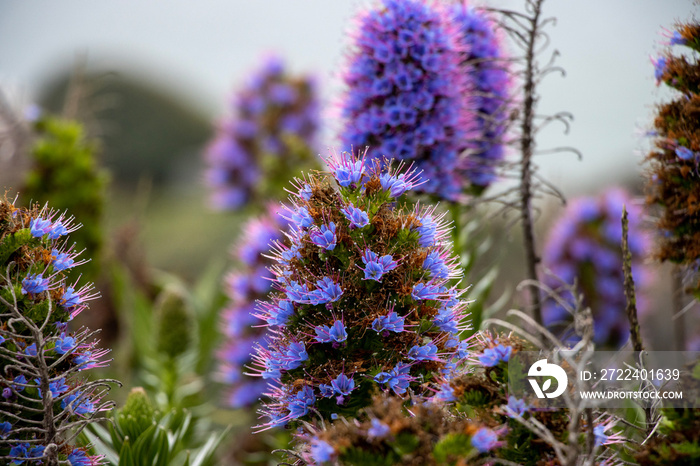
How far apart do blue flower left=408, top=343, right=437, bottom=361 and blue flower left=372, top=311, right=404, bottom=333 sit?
13 centimetres

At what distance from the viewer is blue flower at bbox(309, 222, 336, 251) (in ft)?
8.39

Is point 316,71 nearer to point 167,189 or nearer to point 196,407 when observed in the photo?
point 196,407

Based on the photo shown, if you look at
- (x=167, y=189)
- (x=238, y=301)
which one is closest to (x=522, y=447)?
(x=238, y=301)

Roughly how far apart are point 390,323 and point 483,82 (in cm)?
260

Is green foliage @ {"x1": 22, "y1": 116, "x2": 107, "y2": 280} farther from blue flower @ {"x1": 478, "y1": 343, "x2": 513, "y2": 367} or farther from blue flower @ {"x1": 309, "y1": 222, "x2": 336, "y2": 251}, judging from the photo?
blue flower @ {"x1": 478, "y1": 343, "x2": 513, "y2": 367}

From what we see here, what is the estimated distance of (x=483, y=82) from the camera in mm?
4594

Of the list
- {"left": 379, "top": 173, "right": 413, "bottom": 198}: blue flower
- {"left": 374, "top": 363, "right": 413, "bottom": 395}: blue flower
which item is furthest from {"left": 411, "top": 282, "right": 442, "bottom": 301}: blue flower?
{"left": 379, "top": 173, "right": 413, "bottom": 198}: blue flower

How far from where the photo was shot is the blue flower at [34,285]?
261 cm

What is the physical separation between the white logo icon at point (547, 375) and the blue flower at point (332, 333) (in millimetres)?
712

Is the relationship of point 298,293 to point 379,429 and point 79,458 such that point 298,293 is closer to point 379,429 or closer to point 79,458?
Result: point 379,429

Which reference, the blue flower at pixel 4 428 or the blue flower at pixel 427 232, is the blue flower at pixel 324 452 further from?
the blue flower at pixel 4 428

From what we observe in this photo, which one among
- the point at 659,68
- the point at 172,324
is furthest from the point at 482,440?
the point at 172,324

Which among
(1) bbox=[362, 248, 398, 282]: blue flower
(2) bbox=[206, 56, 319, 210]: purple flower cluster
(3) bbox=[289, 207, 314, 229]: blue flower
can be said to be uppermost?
(2) bbox=[206, 56, 319, 210]: purple flower cluster

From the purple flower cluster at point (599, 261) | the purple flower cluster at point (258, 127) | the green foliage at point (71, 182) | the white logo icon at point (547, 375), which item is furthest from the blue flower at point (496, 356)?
the purple flower cluster at point (258, 127)
